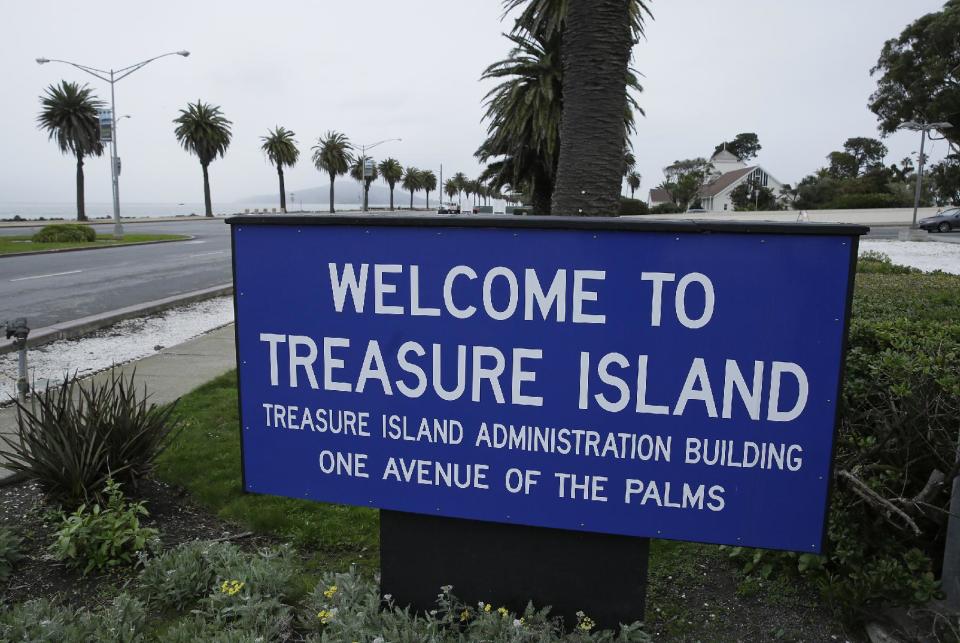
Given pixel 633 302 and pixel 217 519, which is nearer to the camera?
pixel 633 302

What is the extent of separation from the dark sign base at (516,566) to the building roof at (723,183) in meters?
104

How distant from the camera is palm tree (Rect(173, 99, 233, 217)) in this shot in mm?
77125

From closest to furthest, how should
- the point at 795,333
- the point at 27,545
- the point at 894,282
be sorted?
the point at 795,333
the point at 27,545
the point at 894,282

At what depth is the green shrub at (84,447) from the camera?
3924mm

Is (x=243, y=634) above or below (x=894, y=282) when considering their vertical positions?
below

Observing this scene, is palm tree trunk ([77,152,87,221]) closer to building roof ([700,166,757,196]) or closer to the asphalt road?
the asphalt road

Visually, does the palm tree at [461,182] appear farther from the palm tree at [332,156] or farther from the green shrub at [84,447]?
the green shrub at [84,447]

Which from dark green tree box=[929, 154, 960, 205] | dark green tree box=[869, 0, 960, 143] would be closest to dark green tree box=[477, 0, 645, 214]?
dark green tree box=[869, 0, 960, 143]

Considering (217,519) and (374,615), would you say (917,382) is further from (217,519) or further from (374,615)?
(217,519)

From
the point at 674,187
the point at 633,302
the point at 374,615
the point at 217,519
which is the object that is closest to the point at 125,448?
the point at 217,519

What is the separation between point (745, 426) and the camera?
2.24 metres

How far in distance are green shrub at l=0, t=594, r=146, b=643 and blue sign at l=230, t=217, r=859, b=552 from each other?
0.86 m

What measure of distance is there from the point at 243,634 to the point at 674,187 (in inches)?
3810

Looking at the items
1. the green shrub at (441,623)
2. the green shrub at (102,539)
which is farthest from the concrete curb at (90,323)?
the green shrub at (441,623)
